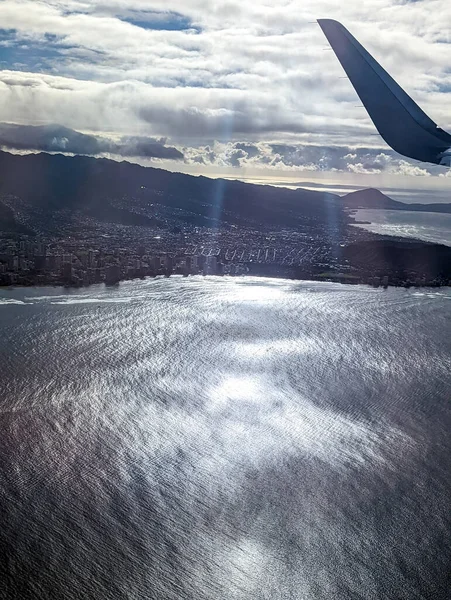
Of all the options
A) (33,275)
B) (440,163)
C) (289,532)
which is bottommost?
(33,275)

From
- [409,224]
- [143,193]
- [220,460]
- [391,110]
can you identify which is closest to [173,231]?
[143,193]

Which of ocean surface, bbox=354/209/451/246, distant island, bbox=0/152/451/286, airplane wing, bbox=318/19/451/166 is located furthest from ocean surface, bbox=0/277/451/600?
ocean surface, bbox=354/209/451/246

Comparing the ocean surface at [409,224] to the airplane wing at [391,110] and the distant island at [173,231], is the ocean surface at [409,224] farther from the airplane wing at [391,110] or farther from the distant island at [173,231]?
the airplane wing at [391,110]

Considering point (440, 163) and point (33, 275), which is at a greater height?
point (440, 163)

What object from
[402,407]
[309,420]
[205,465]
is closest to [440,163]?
[205,465]

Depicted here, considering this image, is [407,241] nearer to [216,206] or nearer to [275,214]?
[275,214]

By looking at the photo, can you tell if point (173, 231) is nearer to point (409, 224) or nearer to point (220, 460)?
point (409, 224)

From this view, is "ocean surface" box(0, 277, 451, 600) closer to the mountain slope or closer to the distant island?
the distant island
